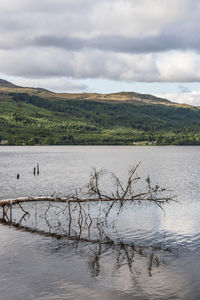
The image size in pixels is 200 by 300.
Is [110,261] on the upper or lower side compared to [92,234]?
upper

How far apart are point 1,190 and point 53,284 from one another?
47560mm

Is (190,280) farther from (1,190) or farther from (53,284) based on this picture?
(1,190)

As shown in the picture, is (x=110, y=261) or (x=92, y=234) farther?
(x=92, y=234)

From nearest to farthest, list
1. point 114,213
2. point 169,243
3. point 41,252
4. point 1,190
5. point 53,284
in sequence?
point 53,284 → point 41,252 → point 169,243 → point 114,213 → point 1,190

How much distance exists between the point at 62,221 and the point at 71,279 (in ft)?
57.8

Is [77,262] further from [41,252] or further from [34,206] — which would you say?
[34,206]

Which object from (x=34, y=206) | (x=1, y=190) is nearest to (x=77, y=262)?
(x=34, y=206)

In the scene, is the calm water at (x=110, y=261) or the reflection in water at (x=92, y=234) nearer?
the calm water at (x=110, y=261)

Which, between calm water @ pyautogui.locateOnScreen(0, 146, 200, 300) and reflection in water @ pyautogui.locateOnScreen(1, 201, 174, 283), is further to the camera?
reflection in water @ pyautogui.locateOnScreen(1, 201, 174, 283)

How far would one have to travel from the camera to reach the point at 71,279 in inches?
1014

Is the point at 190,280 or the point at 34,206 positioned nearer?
the point at 190,280

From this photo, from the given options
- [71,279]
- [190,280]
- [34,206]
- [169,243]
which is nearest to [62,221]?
[34,206]

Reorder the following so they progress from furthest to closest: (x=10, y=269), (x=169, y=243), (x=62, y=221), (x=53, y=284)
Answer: (x=62, y=221) < (x=169, y=243) < (x=10, y=269) < (x=53, y=284)

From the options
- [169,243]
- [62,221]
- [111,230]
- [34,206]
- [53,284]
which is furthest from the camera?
[34,206]
